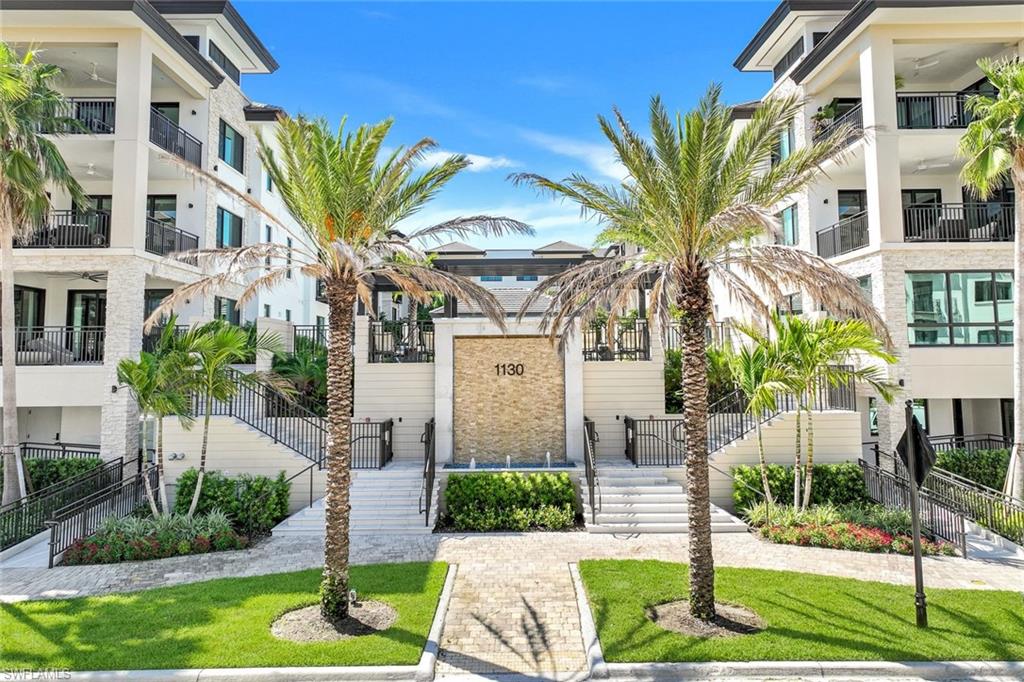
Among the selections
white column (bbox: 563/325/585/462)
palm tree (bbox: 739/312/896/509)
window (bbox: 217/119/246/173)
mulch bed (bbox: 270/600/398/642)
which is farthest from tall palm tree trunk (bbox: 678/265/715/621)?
window (bbox: 217/119/246/173)

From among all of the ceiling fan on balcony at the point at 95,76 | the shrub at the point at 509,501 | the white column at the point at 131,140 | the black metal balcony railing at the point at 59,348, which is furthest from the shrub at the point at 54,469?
the ceiling fan on balcony at the point at 95,76

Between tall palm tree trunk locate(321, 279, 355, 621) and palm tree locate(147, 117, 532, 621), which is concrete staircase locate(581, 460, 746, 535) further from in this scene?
palm tree locate(147, 117, 532, 621)

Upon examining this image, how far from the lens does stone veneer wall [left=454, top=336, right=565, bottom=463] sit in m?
15.8

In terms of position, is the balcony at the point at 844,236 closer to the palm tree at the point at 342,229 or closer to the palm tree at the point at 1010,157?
the palm tree at the point at 1010,157

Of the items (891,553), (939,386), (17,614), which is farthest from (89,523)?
(939,386)

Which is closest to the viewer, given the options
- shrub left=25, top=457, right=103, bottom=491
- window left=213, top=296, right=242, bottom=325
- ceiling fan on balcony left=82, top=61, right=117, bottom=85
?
shrub left=25, top=457, right=103, bottom=491

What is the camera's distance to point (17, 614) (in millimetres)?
7676

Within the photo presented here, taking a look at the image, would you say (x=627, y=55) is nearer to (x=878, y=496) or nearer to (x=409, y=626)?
(x=878, y=496)

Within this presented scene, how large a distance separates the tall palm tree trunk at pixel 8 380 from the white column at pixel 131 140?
254 centimetres

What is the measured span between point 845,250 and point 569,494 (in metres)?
12.5

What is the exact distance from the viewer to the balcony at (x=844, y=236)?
16.6 meters

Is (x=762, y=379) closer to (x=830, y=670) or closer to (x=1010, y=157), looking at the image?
(x=830, y=670)

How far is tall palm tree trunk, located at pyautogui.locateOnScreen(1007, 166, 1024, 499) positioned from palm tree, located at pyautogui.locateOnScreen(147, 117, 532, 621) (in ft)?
34.6

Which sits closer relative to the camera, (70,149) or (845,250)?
(70,149)
